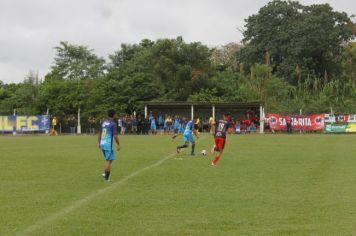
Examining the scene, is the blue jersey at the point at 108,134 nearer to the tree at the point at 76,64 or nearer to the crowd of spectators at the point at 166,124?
the crowd of spectators at the point at 166,124

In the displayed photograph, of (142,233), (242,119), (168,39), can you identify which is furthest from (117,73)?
(142,233)

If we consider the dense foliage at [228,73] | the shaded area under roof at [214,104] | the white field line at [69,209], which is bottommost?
the white field line at [69,209]

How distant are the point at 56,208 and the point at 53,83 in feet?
168

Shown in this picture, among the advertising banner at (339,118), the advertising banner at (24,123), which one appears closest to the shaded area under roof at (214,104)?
the advertising banner at (339,118)

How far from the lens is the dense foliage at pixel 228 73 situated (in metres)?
58.3

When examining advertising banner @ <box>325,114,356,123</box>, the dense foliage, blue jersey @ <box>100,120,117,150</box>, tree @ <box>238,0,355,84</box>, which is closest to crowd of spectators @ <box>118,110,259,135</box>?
the dense foliage

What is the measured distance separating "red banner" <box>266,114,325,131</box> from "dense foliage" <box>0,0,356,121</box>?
7.94 feet

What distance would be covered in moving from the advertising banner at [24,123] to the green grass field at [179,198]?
34.4 meters

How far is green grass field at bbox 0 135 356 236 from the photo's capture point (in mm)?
8719

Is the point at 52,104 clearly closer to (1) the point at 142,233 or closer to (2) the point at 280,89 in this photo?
(2) the point at 280,89

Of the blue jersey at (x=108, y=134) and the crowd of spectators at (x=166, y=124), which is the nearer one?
the blue jersey at (x=108, y=134)

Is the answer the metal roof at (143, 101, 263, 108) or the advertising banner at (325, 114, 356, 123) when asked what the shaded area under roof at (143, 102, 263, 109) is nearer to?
the metal roof at (143, 101, 263, 108)

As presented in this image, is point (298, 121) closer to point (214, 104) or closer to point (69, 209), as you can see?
point (214, 104)

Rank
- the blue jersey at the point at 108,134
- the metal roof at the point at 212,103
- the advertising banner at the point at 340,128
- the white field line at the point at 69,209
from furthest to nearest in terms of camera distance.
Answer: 1. the advertising banner at the point at 340,128
2. the metal roof at the point at 212,103
3. the blue jersey at the point at 108,134
4. the white field line at the point at 69,209
